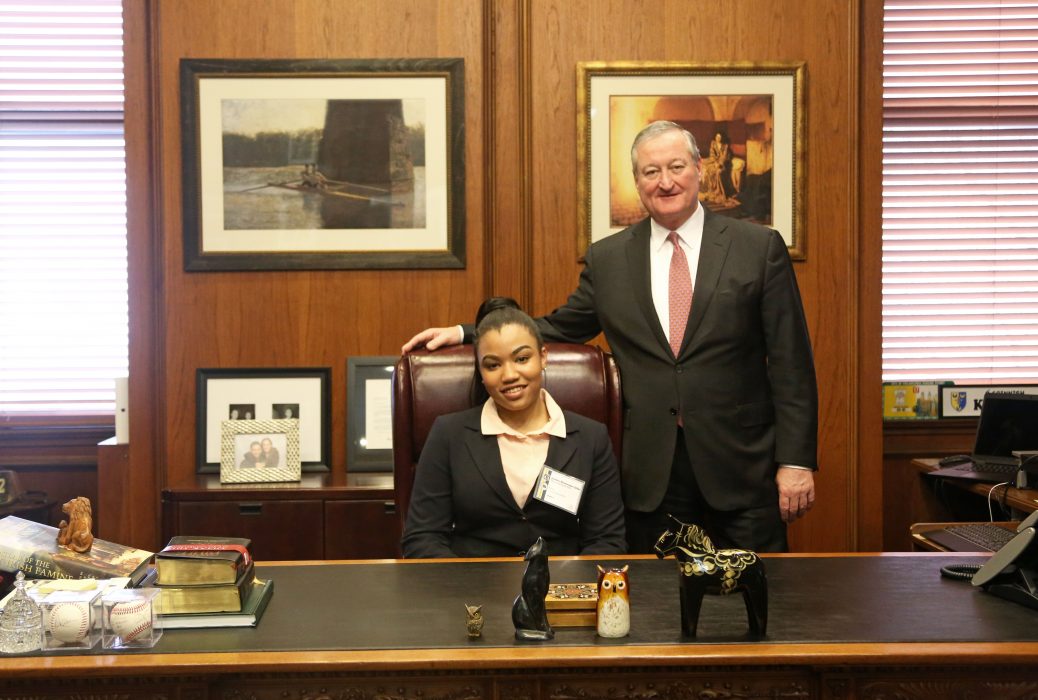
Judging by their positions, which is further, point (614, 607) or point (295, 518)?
point (295, 518)

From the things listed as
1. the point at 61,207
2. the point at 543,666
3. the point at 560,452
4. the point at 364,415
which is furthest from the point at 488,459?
the point at 61,207

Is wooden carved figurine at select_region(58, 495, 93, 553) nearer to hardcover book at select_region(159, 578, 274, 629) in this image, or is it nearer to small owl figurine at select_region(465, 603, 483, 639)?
hardcover book at select_region(159, 578, 274, 629)

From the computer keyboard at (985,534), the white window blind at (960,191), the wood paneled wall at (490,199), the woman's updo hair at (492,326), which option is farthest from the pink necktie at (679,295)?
the white window blind at (960,191)

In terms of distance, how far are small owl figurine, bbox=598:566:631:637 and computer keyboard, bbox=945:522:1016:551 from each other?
1392mm

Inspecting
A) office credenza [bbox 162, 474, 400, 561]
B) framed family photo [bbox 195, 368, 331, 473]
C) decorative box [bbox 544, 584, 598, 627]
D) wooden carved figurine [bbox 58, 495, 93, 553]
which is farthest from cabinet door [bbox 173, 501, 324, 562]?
decorative box [bbox 544, 584, 598, 627]

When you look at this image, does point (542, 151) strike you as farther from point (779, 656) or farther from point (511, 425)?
point (779, 656)

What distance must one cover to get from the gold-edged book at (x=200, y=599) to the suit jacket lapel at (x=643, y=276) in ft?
4.84

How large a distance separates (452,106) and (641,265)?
4.41 ft

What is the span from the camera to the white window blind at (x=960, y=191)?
180 inches

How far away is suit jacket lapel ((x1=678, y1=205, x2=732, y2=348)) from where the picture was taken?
9.32 ft

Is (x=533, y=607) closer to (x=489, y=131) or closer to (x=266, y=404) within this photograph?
(x=266, y=404)

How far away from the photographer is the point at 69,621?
165 cm

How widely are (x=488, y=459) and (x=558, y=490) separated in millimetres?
199

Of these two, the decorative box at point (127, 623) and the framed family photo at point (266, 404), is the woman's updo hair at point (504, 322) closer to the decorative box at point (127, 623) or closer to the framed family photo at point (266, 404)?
the decorative box at point (127, 623)
